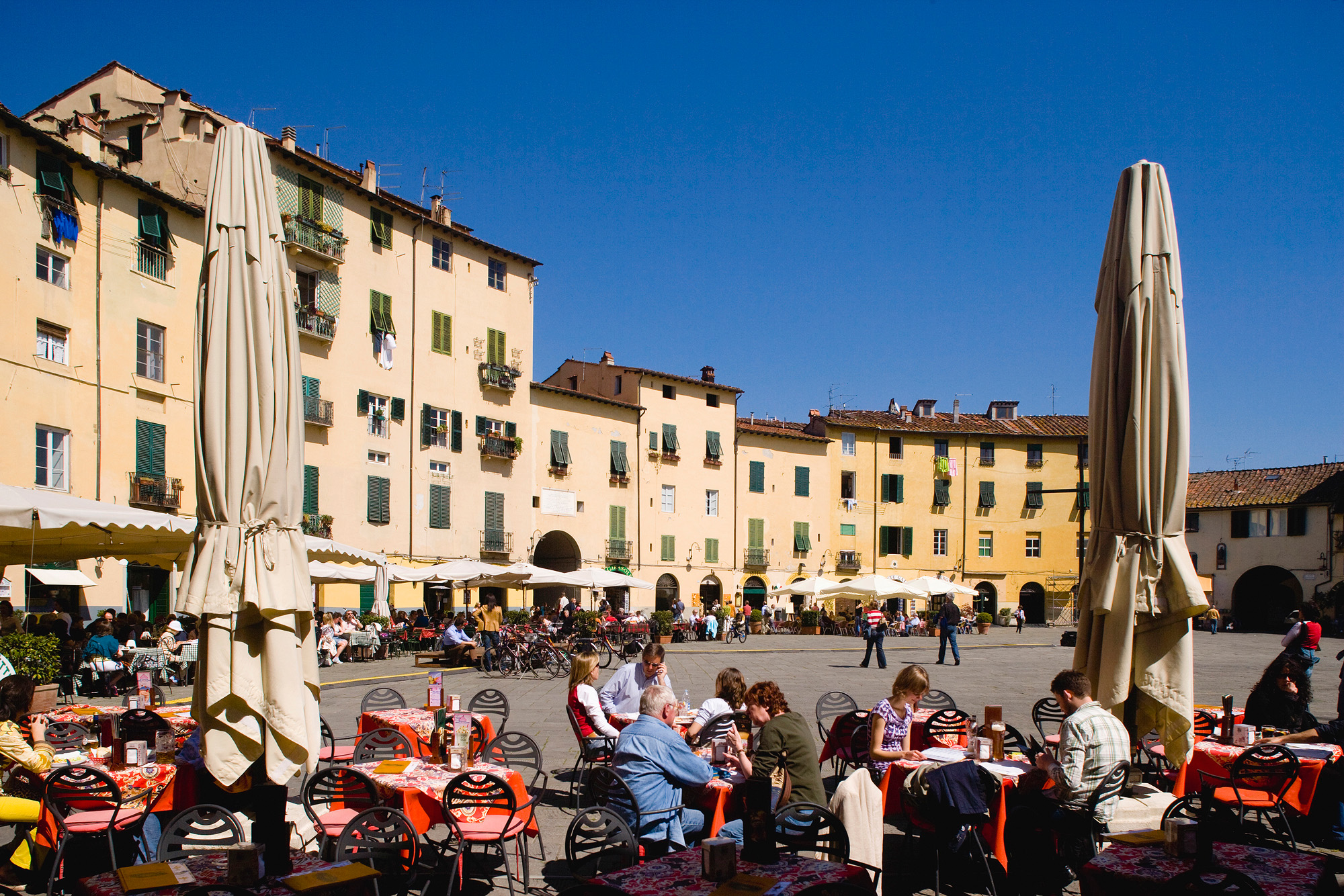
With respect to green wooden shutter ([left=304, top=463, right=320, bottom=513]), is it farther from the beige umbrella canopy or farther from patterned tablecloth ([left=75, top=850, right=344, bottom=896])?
patterned tablecloth ([left=75, top=850, right=344, bottom=896])

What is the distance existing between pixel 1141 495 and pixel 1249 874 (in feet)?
7.36

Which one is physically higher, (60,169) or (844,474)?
(60,169)

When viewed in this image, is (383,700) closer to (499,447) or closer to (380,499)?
(380,499)

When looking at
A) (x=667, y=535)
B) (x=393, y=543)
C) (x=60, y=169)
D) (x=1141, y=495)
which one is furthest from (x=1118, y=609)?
(x=667, y=535)

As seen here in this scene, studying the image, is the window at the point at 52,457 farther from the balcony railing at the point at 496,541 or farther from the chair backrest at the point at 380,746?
the chair backrest at the point at 380,746

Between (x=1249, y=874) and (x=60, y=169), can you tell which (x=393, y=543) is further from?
(x=1249, y=874)

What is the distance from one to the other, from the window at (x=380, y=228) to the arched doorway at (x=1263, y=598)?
1698 inches

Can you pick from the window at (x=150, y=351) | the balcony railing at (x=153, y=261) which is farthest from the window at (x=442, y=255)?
the window at (x=150, y=351)

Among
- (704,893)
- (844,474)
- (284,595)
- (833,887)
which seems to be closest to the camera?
(833,887)

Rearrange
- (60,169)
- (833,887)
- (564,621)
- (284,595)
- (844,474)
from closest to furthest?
(833,887) < (284,595) < (60,169) < (564,621) < (844,474)

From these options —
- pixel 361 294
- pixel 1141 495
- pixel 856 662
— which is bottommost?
pixel 856 662

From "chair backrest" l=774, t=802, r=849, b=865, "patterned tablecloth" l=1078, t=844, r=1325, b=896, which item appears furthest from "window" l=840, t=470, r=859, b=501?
"patterned tablecloth" l=1078, t=844, r=1325, b=896

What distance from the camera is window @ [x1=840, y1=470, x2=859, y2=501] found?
49.8m

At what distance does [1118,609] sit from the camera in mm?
5969
